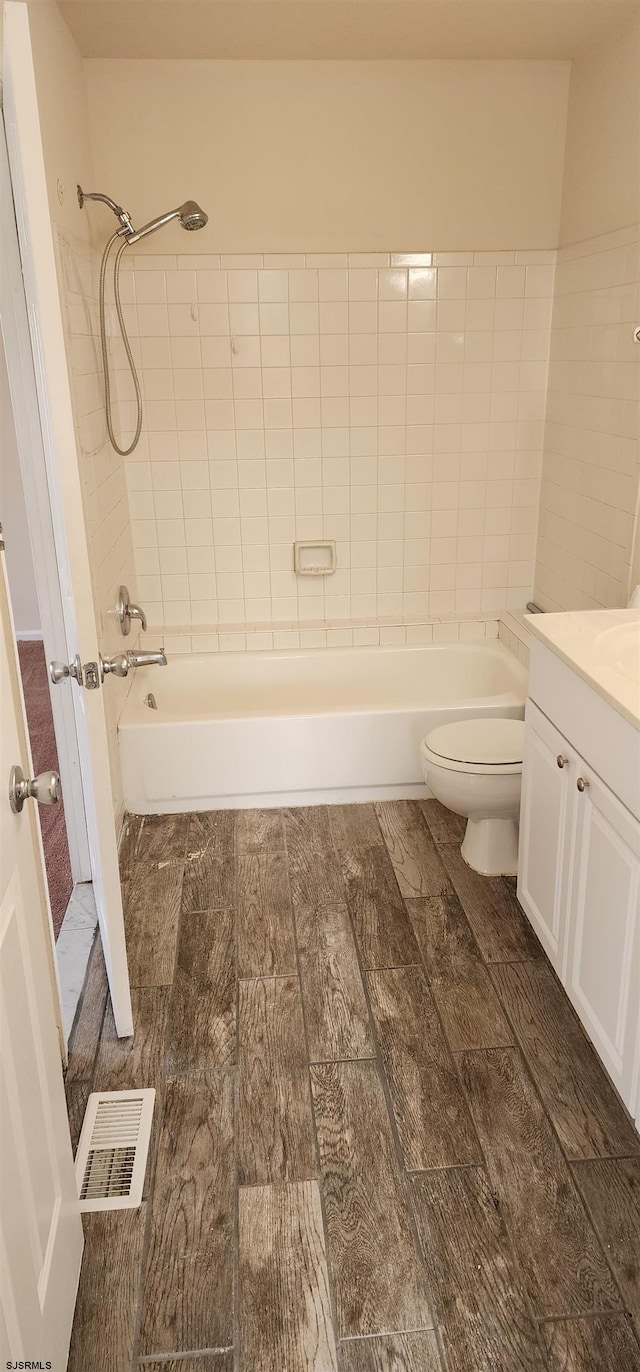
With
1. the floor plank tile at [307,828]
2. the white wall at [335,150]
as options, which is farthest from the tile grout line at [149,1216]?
the white wall at [335,150]

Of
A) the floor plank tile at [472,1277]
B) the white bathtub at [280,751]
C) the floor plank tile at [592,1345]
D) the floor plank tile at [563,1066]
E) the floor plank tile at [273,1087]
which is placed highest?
the white bathtub at [280,751]

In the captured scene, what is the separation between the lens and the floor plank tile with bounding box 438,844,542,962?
8.18 ft

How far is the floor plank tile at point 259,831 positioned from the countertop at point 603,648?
1.23 metres

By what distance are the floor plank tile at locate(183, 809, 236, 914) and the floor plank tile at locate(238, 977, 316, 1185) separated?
0.41 metres

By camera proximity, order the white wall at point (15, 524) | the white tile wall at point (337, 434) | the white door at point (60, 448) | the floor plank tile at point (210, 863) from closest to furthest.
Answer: the white door at point (60, 448) → the floor plank tile at point (210, 863) → the white tile wall at point (337, 434) → the white wall at point (15, 524)

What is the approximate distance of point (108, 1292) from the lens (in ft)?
5.29

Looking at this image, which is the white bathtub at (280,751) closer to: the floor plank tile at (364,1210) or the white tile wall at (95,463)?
the white tile wall at (95,463)

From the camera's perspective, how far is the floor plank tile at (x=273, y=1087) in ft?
6.14

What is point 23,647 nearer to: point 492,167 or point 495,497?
point 495,497

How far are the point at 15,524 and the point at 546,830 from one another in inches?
153

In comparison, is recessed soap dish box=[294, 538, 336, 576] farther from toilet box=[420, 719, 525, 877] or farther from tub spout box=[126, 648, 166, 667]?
tub spout box=[126, 648, 166, 667]

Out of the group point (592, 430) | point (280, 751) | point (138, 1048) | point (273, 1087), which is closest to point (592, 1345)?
point (273, 1087)

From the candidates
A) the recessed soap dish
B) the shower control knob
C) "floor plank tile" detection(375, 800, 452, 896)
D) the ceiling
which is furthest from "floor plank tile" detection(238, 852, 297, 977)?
the ceiling

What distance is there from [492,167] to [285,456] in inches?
50.7
